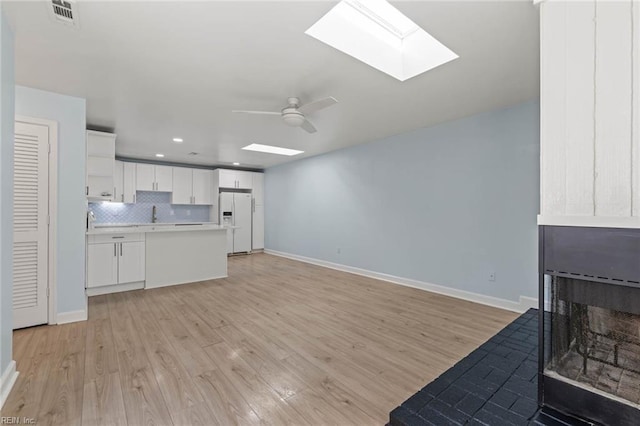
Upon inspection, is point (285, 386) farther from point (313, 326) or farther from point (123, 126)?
point (123, 126)

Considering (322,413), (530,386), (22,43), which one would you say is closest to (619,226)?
(530,386)

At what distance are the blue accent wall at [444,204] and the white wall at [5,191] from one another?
14.4ft

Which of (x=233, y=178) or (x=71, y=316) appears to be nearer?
(x=71, y=316)

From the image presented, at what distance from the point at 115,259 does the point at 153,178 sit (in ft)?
10.3

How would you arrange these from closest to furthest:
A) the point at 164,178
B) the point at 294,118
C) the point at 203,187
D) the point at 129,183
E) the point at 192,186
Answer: the point at 294,118
the point at 129,183
the point at 164,178
the point at 192,186
the point at 203,187

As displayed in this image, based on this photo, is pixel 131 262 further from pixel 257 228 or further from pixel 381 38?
pixel 381 38

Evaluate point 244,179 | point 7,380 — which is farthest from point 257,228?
point 7,380

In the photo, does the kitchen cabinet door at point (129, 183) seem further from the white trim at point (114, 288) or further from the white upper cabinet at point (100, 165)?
the white trim at point (114, 288)

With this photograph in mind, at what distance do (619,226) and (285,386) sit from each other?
6.62 ft

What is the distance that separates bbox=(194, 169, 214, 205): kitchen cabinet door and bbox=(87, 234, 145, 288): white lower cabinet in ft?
10.5

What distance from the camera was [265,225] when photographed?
26.7 feet

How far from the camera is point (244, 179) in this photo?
7.79 metres

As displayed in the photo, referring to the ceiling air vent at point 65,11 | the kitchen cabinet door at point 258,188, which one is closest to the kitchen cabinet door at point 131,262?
the ceiling air vent at point 65,11

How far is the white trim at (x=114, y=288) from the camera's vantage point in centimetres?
400
